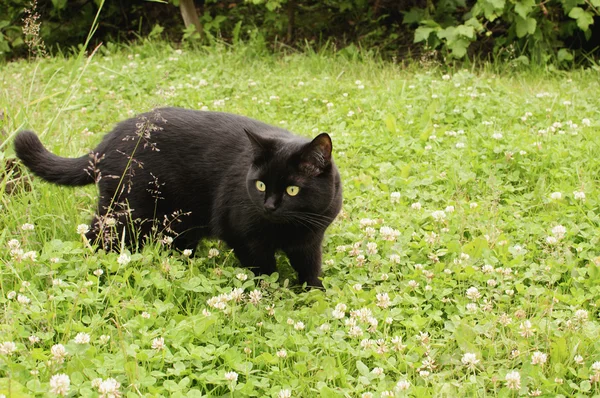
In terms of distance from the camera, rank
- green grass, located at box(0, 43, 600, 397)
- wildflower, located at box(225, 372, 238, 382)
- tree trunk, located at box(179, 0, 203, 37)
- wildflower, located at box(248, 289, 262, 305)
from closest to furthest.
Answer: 1. wildflower, located at box(225, 372, 238, 382)
2. green grass, located at box(0, 43, 600, 397)
3. wildflower, located at box(248, 289, 262, 305)
4. tree trunk, located at box(179, 0, 203, 37)

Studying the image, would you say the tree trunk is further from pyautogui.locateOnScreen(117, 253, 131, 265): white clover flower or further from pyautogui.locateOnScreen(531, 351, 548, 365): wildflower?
pyautogui.locateOnScreen(531, 351, 548, 365): wildflower

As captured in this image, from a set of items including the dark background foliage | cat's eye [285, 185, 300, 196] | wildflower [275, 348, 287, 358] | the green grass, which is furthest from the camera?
the dark background foliage

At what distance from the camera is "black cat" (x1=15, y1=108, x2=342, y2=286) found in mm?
3309

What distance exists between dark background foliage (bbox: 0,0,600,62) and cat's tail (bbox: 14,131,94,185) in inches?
134

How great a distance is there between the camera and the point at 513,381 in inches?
97.4

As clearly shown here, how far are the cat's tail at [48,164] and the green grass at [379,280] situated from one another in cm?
17

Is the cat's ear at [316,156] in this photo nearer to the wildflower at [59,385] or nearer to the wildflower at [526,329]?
the wildflower at [526,329]

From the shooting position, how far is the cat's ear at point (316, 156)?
3.18 meters

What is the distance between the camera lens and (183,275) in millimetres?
3240

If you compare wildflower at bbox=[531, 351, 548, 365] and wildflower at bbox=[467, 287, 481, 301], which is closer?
wildflower at bbox=[531, 351, 548, 365]

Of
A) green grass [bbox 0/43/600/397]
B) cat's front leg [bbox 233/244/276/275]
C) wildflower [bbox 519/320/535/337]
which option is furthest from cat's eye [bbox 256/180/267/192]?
wildflower [bbox 519/320/535/337]

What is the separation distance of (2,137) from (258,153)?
2.13 metres

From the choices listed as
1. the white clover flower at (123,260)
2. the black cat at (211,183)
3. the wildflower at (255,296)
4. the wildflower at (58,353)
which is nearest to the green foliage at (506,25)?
the black cat at (211,183)

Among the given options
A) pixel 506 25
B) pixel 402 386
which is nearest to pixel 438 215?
pixel 402 386
